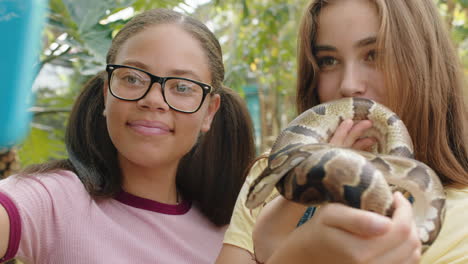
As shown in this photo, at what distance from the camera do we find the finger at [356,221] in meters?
0.93

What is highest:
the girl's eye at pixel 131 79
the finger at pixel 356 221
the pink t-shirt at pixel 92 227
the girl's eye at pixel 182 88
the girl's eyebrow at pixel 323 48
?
the girl's eyebrow at pixel 323 48

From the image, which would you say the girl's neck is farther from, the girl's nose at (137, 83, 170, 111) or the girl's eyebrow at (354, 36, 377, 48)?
the girl's eyebrow at (354, 36, 377, 48)

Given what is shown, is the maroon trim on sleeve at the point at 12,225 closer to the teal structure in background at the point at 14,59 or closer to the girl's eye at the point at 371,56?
the teal structure in background at the point at 14,59

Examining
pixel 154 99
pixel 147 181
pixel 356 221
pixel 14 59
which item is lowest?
pixel 147 181

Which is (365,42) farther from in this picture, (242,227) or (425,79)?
(242,227)

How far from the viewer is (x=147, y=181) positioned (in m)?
2.16

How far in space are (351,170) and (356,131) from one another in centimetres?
65

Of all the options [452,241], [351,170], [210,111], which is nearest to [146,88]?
[210,111]

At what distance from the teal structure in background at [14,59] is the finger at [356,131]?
3.99 feet

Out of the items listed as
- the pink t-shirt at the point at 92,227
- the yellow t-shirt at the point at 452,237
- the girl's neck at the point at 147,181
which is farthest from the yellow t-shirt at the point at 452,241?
the girl's neck at the point at 147,181

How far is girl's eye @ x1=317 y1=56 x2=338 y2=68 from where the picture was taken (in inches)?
73.8

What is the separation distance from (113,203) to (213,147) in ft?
2.40

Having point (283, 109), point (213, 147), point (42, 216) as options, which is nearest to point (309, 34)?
point (213, 147)

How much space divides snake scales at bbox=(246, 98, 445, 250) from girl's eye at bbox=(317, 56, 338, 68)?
0.76 ft
